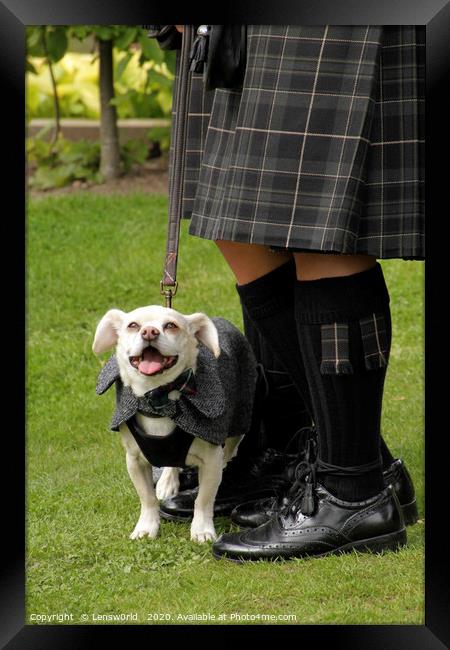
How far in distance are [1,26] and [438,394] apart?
1.04m

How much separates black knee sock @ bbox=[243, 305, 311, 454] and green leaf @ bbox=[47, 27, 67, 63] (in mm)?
3113

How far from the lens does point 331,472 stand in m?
2.35

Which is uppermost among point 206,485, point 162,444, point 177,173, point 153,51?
point 153,51

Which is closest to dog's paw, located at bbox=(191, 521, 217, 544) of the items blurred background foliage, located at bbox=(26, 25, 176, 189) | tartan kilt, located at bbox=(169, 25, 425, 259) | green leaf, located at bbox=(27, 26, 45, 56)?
tartan kilt, located at bbox=(169, 25, 425, 259)

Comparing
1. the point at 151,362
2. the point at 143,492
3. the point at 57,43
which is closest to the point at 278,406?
the point at 143,492

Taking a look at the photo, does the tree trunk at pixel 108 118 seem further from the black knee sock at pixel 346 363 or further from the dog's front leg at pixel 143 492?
the black knee sock at pixel 346 363

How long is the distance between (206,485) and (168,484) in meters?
0.34

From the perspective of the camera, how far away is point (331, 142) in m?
2.09

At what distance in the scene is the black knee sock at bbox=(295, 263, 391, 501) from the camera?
2.22 m

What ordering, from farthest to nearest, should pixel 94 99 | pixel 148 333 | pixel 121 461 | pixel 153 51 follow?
pixel 94 99 → pixel 153 51 → pixel 121 461 → pixel 148 333

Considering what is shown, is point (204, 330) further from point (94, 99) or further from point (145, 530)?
point (94, 99)

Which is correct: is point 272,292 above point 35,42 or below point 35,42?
below

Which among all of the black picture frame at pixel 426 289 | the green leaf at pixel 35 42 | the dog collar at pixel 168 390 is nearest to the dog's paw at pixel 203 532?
the dog collar at pixel 168 390

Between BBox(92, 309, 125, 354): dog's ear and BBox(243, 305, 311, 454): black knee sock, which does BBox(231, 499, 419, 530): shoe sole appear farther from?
BBox(92, 309, 125, 354): dog's ear
